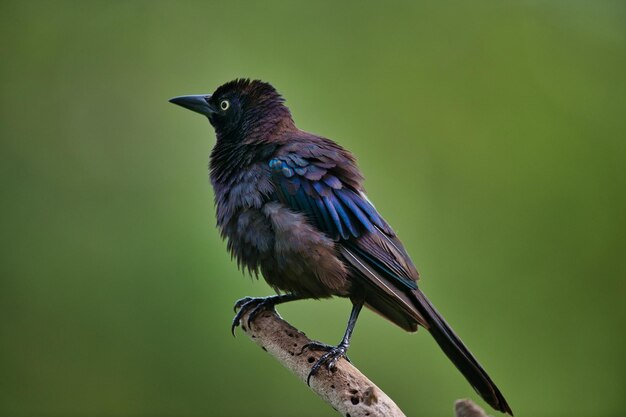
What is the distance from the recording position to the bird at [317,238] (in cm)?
408

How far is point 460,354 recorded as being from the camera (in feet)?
13.5

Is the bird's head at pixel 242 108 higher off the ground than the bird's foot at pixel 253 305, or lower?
higher

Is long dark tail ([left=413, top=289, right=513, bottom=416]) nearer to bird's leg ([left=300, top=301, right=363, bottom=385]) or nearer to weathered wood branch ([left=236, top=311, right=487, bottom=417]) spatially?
bird's leg ([left=300, top=301, right=363, bottom=385])

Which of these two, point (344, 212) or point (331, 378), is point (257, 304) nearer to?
point (344, 212)

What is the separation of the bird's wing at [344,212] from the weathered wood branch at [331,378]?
1.78 ft

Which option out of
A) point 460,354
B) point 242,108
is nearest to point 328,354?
point 460,354

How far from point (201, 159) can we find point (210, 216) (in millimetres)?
597

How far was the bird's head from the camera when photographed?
15.6 feet

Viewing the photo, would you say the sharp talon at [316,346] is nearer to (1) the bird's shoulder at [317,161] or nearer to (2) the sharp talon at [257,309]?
(2) the sharp talon at [257,309]

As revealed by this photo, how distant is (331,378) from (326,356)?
0.13 m

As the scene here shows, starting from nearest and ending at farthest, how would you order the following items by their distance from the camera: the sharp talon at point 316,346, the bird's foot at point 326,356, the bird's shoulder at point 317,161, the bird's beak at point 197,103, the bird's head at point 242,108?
the bird's foot at point 326,356 → the sharp talon at point 316,346 → the bird's shoulder at point 317,161 → the bird's head at point 242,108 → the bird's beak at point 197,103

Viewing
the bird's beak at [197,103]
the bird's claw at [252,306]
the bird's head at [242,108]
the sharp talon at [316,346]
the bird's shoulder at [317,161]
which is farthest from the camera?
the bird's beak at [197,103]

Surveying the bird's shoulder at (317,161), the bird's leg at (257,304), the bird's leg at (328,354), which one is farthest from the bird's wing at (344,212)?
the bird's leg at (257,304)

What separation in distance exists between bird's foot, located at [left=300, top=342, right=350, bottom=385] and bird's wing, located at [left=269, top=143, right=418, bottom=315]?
435mm
